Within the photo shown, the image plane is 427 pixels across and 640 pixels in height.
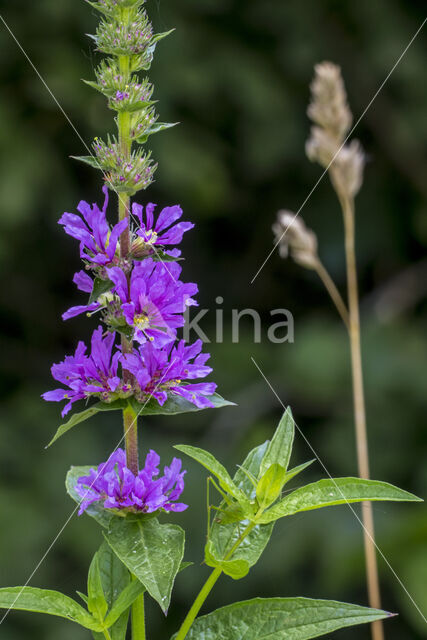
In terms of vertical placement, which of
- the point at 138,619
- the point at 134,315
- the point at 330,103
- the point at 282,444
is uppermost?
the point at 330,103

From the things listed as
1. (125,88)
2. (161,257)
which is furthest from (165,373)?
(125,88)

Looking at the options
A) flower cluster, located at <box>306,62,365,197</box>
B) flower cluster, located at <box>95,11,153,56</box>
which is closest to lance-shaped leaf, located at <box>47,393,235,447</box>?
flower cluster, located at <box>95,11,153,56</box>

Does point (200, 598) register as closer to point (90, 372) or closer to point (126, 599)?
point (126, 599)

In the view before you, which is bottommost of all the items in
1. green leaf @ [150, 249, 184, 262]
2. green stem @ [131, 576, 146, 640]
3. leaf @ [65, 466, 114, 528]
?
green stem @ [131, 576, 146, 640]

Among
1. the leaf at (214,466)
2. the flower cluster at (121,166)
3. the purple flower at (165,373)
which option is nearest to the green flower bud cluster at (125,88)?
the flower cluster at (121,166)

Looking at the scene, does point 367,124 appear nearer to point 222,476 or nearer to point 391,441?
point 391,441

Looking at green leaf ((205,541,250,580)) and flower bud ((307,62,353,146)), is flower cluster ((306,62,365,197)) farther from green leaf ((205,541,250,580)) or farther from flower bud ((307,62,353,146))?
green leaf ((205,541,250,580))

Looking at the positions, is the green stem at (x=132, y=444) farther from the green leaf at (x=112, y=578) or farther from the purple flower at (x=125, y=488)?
the green leaf at (x=112, y=578)
